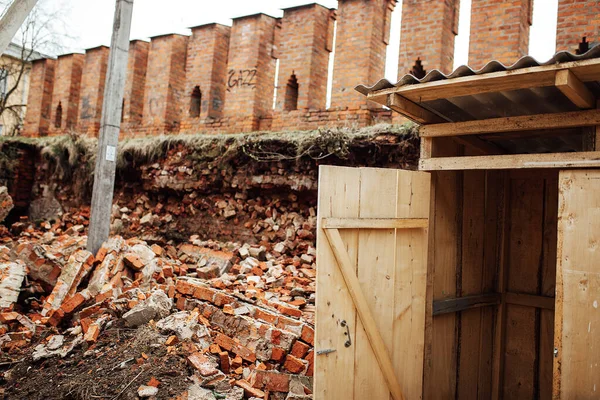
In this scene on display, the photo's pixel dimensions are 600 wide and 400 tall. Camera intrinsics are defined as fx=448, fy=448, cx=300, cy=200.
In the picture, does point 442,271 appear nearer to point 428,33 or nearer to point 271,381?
point 271,381

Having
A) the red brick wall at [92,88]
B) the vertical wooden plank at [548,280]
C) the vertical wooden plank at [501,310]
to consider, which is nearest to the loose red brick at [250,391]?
the vertical wooden plank at [501,310]

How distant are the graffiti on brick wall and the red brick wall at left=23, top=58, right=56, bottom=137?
692cm

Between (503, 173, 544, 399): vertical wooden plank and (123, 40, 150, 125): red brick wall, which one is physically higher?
(123, 40, 150, 125): red brick wall

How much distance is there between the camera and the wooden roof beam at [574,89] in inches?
109

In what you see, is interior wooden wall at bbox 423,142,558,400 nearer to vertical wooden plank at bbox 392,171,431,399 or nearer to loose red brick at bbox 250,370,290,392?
vertical wooden plank at bbox 392,171,431,399

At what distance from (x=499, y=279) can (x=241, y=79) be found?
619cm

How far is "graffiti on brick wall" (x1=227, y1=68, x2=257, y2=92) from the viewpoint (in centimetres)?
884

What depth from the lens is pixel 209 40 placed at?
9.38m

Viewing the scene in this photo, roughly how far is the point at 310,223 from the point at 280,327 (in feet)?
8.07

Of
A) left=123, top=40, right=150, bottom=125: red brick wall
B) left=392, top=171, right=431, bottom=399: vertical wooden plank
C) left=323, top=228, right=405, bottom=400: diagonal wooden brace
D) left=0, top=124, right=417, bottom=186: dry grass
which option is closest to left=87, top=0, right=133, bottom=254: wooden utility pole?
left=0, top=124, right=417, bottom=186: dry grass

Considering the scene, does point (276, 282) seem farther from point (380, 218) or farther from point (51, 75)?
point (51, 75)

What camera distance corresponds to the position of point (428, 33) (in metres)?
7.01

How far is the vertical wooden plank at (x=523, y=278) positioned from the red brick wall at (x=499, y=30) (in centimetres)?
227

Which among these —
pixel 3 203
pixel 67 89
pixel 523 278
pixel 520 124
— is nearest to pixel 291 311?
Result: pixel 523 278
